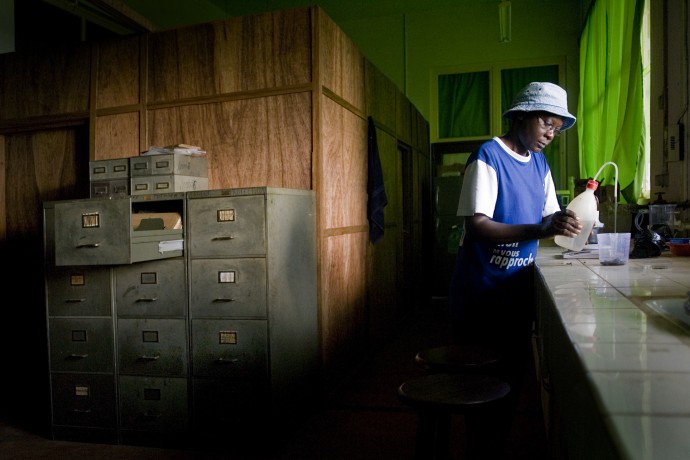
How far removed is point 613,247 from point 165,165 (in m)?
2.40

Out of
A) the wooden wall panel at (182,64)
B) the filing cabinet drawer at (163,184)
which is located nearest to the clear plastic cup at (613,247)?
the filing cabinet drawer at (163,184)

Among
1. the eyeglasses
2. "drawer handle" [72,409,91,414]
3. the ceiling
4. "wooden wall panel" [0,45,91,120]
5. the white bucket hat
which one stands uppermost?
the ceiling

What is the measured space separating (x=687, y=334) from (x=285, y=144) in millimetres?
2697

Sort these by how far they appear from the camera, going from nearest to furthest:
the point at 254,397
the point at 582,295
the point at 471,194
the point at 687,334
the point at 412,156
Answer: the point at 687,334 < the point at 582,295 < the point at 471,194 < the point at 254,397 < the point at 412,156

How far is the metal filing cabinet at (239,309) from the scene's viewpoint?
2.60 m

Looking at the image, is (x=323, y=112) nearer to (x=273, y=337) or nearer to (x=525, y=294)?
(x=273, y=337)

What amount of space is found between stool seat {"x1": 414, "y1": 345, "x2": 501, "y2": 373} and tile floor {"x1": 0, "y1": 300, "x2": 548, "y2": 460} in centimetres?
92

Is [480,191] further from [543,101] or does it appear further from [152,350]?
[152,350]

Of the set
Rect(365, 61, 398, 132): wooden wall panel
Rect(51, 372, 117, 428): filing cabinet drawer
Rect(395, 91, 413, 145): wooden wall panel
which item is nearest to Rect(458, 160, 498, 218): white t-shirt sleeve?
Rect(51, 372, 117, 428): filing cabinet drawer

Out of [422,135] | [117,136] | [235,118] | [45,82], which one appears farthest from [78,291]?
[422,135]

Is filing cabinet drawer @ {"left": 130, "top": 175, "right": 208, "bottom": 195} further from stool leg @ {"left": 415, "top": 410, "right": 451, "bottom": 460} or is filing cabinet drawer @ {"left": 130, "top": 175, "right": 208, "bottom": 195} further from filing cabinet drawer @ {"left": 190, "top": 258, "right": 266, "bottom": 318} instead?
stool leg @ {"left": 415, "top": 410, "right": 451, "bottom": 460}

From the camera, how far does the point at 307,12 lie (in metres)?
3.17

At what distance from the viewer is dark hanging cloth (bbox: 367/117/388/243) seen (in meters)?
4.10

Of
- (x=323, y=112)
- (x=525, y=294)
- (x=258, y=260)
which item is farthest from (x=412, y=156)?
(x=525, y=294)
